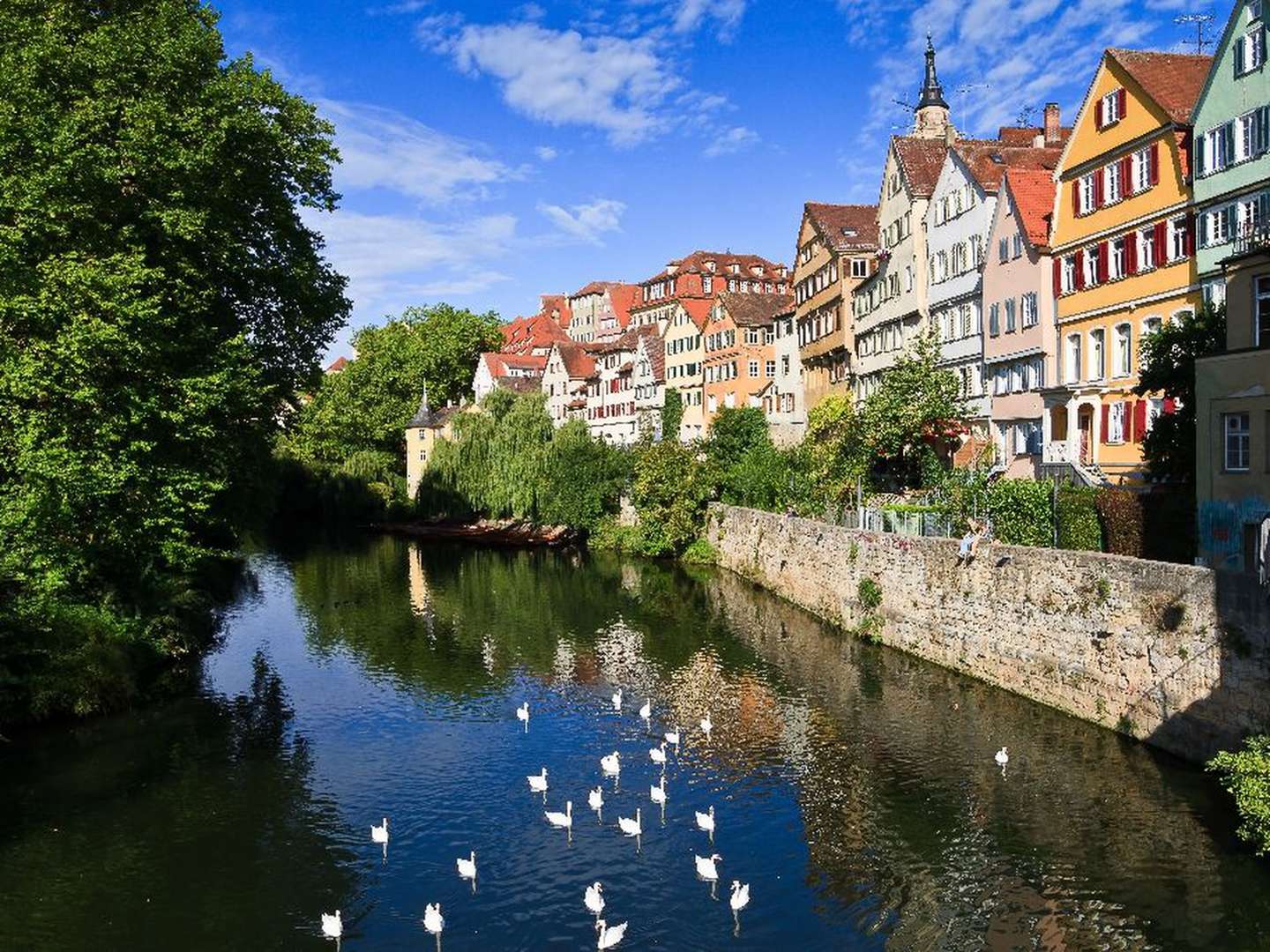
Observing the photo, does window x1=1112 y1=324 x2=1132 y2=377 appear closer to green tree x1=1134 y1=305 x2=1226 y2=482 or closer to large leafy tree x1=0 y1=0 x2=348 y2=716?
green tree x1=1134 y1=305 x2=1226 y2=482

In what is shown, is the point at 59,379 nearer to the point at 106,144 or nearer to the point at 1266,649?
the point at 106,144

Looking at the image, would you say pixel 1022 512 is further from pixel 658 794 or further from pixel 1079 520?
pixel 658 794

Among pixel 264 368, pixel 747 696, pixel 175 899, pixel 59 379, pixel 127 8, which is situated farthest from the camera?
pixel 264 368

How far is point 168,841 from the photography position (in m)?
18.5

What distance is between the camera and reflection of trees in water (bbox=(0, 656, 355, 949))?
51.3 ft

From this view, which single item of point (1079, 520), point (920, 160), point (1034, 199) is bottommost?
point (1079, 520)

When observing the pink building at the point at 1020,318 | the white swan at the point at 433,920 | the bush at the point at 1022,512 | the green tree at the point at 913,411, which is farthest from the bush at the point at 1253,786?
the green tree at the point at 913,411

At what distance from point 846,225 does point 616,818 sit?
150 feet

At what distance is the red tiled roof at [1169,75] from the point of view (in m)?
32.1

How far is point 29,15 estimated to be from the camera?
28.9 meters

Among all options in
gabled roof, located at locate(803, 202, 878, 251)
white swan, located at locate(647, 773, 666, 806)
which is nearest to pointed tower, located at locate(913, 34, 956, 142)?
gabled roof, located at locate(803, 202, 878, 251)

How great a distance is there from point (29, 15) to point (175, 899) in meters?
24.9

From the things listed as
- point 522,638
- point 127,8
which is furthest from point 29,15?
point 522,638

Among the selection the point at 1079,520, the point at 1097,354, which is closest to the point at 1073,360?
the point at 1097,354
